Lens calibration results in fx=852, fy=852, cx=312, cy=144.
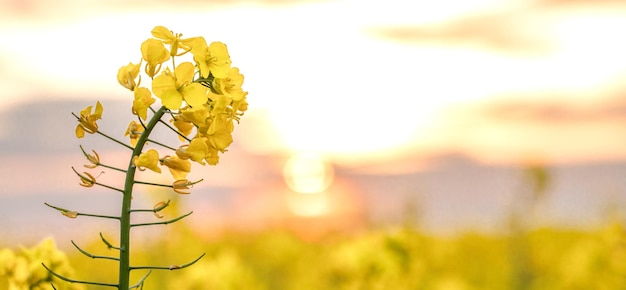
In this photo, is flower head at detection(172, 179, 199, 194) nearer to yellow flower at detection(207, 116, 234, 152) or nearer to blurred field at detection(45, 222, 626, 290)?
yellow flower at detection(207, 116, 234, 152)

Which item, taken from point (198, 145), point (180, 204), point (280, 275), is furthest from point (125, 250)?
point (280, 275)

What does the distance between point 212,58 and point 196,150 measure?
0.48 feet

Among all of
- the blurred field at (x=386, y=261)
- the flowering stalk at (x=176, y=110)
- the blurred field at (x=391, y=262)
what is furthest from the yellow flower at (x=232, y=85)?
the blurred field at (x=391, y=262)

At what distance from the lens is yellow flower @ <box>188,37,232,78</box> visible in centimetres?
131

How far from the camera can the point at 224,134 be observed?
1302 mm

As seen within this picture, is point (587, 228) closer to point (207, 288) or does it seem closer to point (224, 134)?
point (207, 288)

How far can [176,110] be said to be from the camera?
129cm

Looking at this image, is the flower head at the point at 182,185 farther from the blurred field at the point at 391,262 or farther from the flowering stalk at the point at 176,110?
the blurred field at the point at 391,262

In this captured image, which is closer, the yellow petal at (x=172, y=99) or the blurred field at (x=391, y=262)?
the yellow petal at (x=172, y=99)

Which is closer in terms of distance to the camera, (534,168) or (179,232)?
(534,168)

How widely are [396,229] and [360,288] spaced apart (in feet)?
0.85

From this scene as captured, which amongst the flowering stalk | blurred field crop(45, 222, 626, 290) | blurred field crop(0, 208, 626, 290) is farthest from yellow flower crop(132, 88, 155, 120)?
blurred field crop(45, 222, 626, 290)

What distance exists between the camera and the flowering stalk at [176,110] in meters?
1.28

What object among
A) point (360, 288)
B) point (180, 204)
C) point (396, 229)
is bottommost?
point (360, 288)
